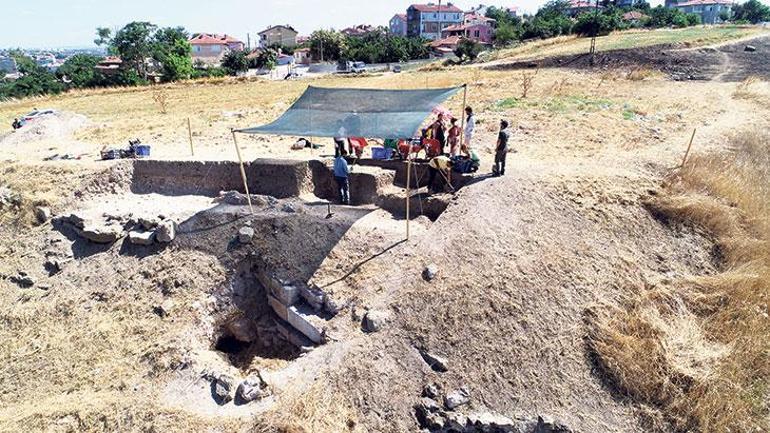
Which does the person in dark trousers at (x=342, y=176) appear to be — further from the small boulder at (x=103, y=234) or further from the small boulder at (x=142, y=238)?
the small boulder at (x=103, y=234)

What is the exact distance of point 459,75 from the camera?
30.2 m

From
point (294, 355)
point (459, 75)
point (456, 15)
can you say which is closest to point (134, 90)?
point (459, 75)

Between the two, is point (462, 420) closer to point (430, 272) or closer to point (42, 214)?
point (430, 272)

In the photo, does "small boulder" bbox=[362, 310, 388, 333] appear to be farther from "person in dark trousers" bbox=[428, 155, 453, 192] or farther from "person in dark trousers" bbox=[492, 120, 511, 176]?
"person in dark trousers" bbox=[492, 120, 511, 176]

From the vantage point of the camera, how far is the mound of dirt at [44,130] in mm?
16734

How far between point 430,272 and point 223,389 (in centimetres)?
373

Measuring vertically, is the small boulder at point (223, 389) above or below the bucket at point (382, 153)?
below

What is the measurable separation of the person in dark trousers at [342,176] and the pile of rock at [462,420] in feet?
16.9

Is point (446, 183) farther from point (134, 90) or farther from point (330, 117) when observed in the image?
point (134, 90)

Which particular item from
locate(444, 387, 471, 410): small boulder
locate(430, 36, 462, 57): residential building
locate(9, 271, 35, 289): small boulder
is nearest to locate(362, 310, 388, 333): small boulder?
locate(444, 387, 471, 410): small boulder

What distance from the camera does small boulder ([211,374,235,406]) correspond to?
6.99 meters

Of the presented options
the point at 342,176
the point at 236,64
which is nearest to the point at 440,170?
the point at 342,176

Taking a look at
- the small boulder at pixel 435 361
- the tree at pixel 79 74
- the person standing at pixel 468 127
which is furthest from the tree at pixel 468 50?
the small boulder at pixel 435 361

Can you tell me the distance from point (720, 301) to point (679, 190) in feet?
10.8
